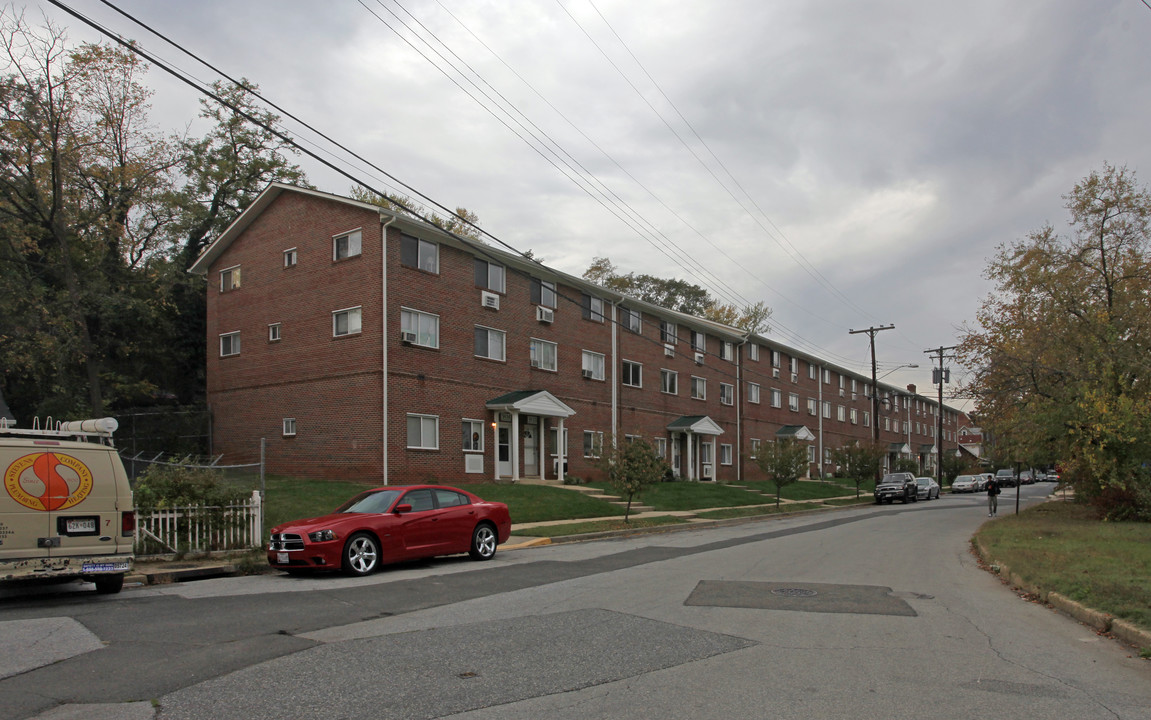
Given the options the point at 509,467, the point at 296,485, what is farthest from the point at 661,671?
the point at 509,467

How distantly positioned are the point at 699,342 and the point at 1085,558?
32.3 m

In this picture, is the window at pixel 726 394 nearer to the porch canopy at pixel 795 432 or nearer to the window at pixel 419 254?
the porch canopy at pixel 795 432

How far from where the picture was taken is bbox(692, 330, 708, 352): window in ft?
149

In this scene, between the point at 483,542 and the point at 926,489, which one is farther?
Result: the point at 926,489

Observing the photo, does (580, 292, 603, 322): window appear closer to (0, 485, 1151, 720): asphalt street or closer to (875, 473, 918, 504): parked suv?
(875, 473, 918, 504): parked suv

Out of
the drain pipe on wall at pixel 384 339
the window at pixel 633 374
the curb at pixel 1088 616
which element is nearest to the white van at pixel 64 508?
the curb at pixel 1088 616

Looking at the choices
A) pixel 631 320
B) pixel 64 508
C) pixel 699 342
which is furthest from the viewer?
pixel 699 342

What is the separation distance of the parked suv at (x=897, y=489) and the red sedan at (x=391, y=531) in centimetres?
3327

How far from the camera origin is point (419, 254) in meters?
27.6

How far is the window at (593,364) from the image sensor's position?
118 ft

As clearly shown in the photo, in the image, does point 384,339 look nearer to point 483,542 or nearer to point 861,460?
point 483,542

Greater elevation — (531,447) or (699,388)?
(699,388)

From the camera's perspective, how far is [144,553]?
13828 mm

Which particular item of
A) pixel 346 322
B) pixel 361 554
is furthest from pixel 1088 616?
pixel 346 322
